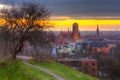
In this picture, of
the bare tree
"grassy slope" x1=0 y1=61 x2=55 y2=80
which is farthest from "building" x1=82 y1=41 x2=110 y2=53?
"grassy slope" x1=0 y1=61 x2=55 y2=80

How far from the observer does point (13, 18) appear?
20.8 metres

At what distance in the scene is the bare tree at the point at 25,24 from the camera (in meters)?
20.7

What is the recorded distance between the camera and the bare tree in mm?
20656

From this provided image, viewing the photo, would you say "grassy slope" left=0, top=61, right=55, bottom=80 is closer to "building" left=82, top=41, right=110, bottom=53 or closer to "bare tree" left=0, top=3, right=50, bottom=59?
"bare tree" left=0, top=3, right=50, bottom=59

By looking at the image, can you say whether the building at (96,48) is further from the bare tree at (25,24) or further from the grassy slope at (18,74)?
the grassy slope at (18,74)

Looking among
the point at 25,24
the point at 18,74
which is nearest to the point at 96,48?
the point at 25,24

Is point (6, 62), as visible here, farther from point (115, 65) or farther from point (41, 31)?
point (115, 65)

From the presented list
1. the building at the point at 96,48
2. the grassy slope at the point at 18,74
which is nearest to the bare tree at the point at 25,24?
the grassy slope at the point at 18,74

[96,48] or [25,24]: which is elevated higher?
[25,24]

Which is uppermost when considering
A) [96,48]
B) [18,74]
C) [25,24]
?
[25,24]

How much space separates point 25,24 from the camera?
20750 millimetres

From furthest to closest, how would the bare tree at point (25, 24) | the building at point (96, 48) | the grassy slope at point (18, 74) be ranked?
the building at point (96, 48), the bare tree at point (25, 24), the grassy slope at point (18, 74)

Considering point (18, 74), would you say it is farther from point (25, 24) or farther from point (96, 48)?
point (96, 48)

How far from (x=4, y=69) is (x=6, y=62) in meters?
1.93
